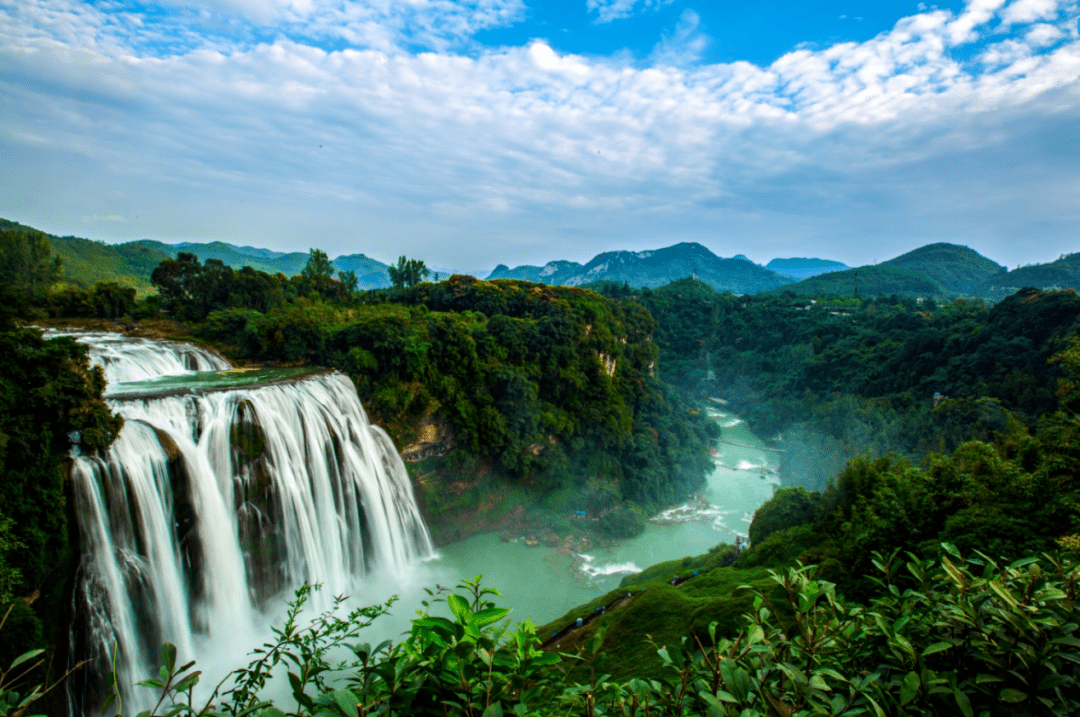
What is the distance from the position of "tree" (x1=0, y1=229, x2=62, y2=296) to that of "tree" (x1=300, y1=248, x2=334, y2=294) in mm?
11000

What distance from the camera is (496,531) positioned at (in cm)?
2097

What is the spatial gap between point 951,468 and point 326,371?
674 inches

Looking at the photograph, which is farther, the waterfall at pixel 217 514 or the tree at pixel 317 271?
the tree at pixel 317 271

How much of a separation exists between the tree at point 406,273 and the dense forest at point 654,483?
0.23m

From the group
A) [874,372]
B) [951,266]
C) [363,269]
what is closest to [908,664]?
[874,372]

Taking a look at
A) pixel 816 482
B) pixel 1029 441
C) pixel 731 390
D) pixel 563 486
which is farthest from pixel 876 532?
pixel 731 390

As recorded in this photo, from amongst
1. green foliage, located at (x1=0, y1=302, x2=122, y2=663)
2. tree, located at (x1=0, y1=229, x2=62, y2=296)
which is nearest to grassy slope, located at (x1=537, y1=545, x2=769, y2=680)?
green foliage, located at (x1=0, y1=302, x2=122, y2=663)

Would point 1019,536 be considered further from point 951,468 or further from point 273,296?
point 273,296

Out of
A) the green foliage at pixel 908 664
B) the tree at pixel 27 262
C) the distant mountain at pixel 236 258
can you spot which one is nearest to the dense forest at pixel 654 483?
the green foliage at pixel 908 664

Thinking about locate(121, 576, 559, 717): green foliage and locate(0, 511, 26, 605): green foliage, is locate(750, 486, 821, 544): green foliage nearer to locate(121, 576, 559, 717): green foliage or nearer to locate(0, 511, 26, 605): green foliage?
locate(121, 576, 559, 717): green foliage

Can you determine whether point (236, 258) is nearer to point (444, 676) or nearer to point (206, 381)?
point (206, 381)

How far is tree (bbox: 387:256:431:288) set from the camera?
1457 inches

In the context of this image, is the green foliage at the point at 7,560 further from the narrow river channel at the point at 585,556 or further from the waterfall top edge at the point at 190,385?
the narrow river channel at the point at 585,556

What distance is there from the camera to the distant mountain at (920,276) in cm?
10012
